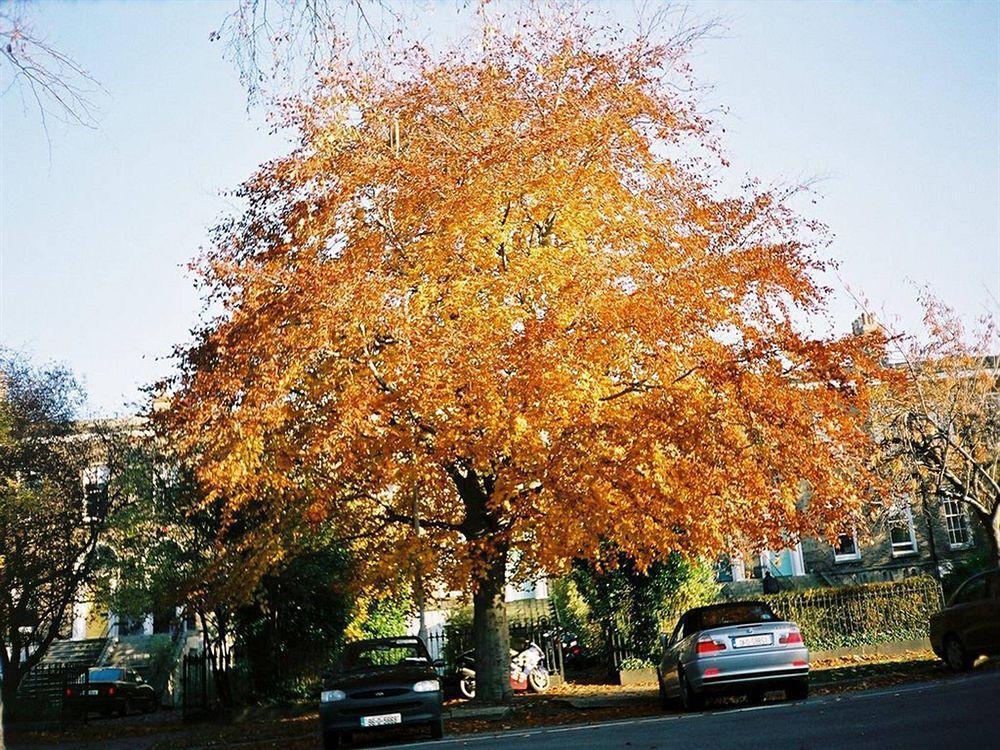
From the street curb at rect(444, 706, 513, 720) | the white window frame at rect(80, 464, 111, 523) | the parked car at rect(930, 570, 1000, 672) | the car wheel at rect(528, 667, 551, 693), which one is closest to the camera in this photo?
the parked car at rect(930, 570, 1000, 672)

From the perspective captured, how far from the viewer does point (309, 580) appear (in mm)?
26531

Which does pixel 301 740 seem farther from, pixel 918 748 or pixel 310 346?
pixel 918 748

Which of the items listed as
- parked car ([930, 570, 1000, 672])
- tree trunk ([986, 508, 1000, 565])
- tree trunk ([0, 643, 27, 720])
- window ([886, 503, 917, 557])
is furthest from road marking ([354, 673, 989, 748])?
window ([886, 503, 917, 557])

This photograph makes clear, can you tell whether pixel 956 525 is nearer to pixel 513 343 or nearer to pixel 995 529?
pixel 995 529

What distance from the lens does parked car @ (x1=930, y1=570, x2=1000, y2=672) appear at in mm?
20375

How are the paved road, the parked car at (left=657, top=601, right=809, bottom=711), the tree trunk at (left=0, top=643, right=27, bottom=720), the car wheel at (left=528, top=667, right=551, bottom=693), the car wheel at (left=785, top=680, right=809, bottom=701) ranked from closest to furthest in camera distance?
the paved road, the parked car at (left=657, top=601, right=809, bottom=711), the car wheel at (left=785, top=680, right=809, bottom=701), the car wheel at (left=528, top=667, right=551, bottom=693), the tree trunk at (left=0, top=643, right=27, bottom=720)

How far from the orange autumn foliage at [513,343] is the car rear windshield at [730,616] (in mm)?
1533

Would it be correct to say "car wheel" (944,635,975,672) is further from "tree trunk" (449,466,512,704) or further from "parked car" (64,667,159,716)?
"parked car" (64,667,159,716)

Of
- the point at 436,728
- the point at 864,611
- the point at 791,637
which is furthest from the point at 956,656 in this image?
the point at 436,728

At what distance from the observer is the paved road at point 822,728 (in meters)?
10.8

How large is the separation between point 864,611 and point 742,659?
11865 millimetres

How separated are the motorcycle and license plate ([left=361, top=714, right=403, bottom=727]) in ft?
29.5

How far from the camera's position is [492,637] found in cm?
2270

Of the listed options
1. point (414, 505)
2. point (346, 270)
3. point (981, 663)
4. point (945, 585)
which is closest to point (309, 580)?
point (414, 505)
